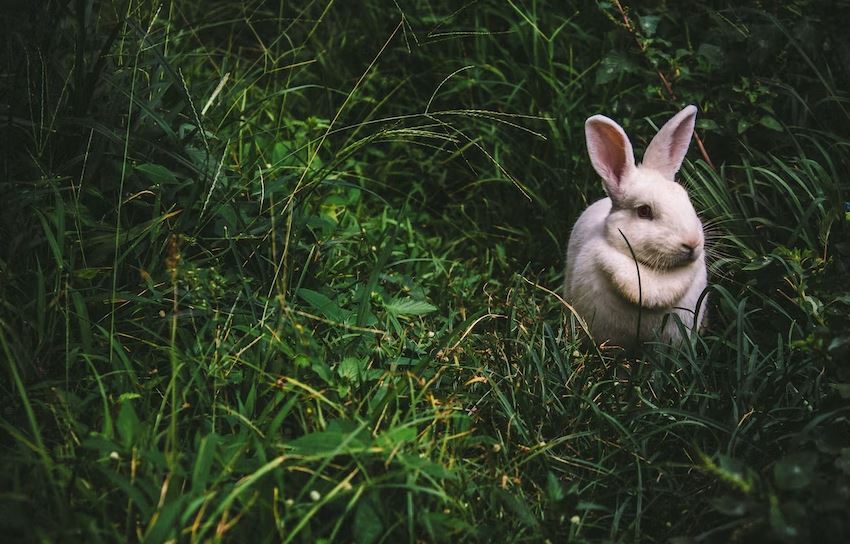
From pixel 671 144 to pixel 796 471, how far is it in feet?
5.17

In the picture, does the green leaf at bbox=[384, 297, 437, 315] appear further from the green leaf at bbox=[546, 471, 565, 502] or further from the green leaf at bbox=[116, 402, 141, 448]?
the green leaf at bbox=[116, 402, 141, 448]

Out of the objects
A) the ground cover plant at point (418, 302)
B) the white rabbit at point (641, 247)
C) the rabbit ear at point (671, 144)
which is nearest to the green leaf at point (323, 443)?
the ground cover plant at point (418, 302)

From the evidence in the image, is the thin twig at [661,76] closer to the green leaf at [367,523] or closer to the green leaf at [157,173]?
the green leaf at [157,173]

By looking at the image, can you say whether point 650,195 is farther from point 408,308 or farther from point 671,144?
point 408,308

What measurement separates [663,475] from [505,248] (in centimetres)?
175

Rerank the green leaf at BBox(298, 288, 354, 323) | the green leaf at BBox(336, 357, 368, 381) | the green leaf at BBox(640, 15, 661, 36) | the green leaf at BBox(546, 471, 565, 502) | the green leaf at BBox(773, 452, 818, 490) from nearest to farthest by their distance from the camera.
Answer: the green leaf at BBox(773, 452, 818, 490), the green leaf at BBox(546, 471, 565, 502), the green leaf at BBox(336, 357, 368, 381), the green leaf at BBox(298, 288, 354, 323), the green leaf at BBox(640, 15, 661, 36)

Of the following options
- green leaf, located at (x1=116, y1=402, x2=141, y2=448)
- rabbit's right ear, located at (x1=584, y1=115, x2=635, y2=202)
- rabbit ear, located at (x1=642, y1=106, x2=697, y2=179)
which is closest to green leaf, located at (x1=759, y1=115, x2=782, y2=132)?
rabbit ear, located at (x1=642, y1=106, x2=697, y2=179)

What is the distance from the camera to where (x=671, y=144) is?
329 cm

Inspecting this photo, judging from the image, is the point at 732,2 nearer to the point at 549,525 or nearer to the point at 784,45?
the point at 784,45

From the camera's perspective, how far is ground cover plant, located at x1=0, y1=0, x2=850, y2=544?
2182 mm

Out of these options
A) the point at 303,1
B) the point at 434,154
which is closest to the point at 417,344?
the point at 434,154

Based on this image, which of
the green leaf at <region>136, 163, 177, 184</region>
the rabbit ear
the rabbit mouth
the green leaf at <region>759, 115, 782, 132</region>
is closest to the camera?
the green leaf at <region>136, 163, 177, 184</region>

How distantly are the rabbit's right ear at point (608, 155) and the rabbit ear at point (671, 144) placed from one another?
86mm

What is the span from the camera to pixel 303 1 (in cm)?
497
